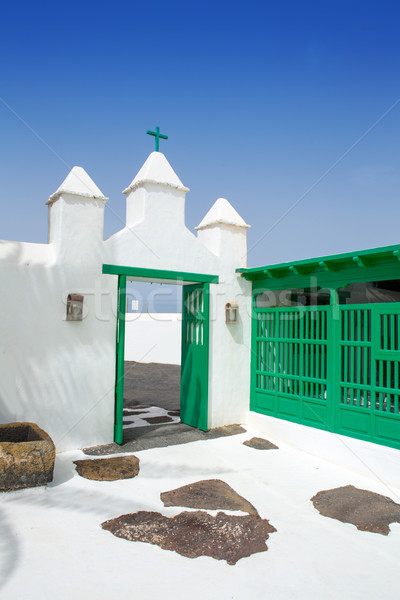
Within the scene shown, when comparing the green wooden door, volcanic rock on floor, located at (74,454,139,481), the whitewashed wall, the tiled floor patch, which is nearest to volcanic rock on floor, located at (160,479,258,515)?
volcanic rock on floor, located at (74,454,139,481)

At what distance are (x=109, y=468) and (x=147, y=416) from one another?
2909 millimetres

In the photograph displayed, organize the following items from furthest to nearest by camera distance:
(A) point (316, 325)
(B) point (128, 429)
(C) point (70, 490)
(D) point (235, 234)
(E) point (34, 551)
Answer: (D) point (235, 234)
(B) point (128, 429)
(A) point (316, 325)
(C) point (70, 490)
(E) point (34, 551)

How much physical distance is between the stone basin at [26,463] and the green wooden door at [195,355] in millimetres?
3062

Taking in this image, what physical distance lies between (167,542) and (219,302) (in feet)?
14.2

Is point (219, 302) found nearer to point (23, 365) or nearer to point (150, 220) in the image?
point (150, 220)

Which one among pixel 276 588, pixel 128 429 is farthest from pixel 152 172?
pixel 276 588

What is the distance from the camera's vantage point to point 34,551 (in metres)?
3.29

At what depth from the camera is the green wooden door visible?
279 inches

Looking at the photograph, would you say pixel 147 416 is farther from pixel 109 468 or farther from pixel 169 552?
Answer: pixel 169 552

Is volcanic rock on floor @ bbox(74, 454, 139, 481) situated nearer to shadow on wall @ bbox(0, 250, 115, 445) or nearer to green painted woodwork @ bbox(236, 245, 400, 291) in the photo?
shadow on wall @ bbox(0, 250, 115, 445)

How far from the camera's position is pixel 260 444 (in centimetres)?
639

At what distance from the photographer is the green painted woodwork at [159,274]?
6.14 metres

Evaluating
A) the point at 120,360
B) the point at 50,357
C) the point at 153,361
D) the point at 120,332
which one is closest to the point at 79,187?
the point at 120,332

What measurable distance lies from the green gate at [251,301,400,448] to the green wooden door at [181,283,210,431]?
0.97 m
